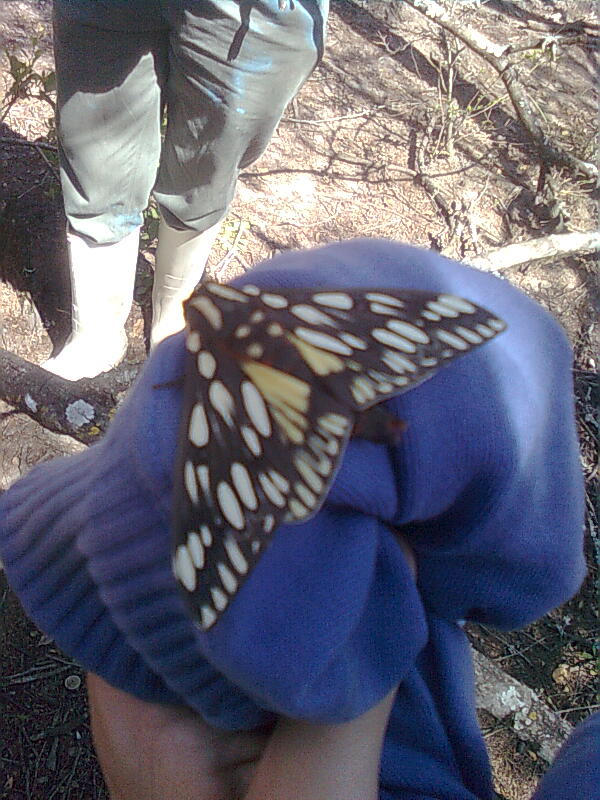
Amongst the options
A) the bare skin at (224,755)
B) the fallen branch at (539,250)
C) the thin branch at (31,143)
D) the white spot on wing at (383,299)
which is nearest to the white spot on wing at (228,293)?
the white spot on wing at (383,299)

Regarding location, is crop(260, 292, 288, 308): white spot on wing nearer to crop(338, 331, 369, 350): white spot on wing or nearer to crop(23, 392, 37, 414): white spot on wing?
crop(338, 331, 369, 350): white spot on wing

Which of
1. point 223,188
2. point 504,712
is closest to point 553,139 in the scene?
point 223,188

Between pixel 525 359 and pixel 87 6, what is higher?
pixel 525 359

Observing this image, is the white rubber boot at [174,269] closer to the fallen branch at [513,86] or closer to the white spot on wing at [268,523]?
the white spot on wing at [268,523]

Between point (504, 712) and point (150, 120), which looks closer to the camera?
point (504, 712)

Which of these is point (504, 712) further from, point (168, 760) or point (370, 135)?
point (370, 135)

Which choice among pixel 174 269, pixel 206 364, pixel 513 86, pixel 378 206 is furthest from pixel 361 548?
pixel 513 86

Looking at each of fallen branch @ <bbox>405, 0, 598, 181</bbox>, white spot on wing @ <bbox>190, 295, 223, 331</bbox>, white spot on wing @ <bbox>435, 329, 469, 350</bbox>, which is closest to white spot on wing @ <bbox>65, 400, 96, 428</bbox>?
white spot on wing @ <bbox>190, 295, 223, 331</bbox>
